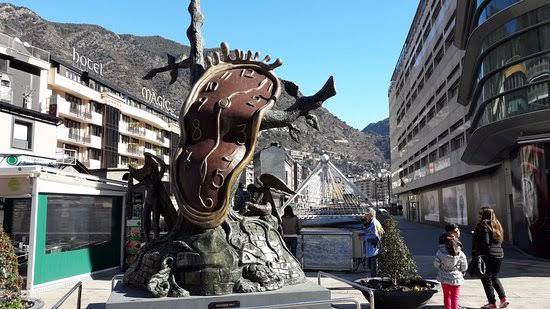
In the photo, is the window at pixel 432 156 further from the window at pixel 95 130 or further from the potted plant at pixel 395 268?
the potted plant at pixel 395 268

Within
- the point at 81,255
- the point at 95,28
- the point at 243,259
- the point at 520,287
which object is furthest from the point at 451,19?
the point at 95,28

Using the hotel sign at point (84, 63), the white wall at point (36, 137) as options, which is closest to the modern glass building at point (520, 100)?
the white wall at point (36, 137)

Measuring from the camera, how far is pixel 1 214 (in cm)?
1554

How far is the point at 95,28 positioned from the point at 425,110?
17967cm

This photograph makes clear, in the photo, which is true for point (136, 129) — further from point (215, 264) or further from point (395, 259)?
point (215, 264)

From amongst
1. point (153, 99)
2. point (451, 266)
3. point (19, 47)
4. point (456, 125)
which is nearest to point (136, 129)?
point (153, 99)

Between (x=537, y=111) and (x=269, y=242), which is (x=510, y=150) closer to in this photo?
(x=537, y=111)

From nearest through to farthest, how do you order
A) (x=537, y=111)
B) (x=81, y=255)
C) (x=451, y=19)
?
(x=81, y=255)
(x=537, y=111)
(x=451, y=19)

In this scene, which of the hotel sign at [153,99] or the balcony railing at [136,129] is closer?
the balcony railing at [136,129]

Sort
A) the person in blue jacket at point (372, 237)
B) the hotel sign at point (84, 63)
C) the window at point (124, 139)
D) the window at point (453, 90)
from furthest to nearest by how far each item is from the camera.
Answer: the window at point (124, 139), the hotel sign at point (84, 63), the window at point (453, 90), the person in blue jacket at point (372, 237)

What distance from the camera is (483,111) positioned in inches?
889

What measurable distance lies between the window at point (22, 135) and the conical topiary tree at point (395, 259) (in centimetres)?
2983

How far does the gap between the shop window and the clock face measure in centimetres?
774

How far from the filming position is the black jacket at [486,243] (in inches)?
362
